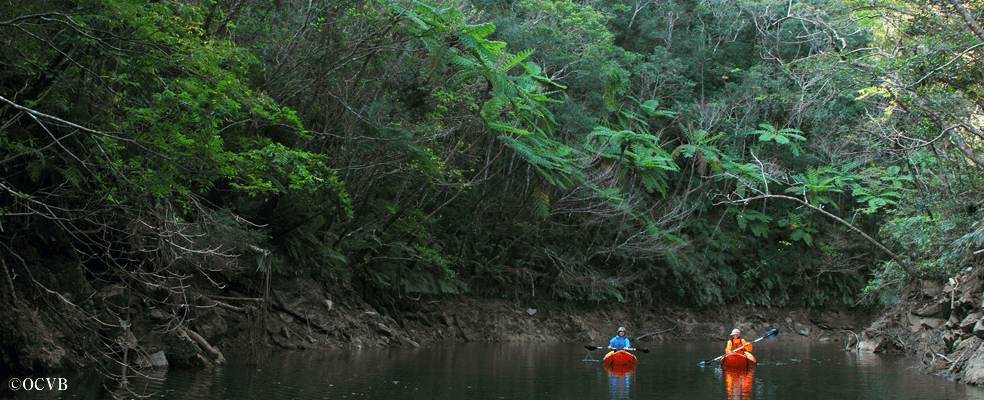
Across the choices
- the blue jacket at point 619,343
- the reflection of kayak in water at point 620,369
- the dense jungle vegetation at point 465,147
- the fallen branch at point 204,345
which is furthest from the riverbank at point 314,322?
the reflection of kayak in water at point 620,369

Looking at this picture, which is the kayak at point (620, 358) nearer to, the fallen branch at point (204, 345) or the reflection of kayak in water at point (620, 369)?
the reflection of kayak in water at point (620, 369)

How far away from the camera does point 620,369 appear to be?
12500 mm

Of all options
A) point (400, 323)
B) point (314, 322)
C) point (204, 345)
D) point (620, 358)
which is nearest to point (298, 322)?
point (314, 322)

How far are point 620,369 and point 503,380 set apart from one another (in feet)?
11.6

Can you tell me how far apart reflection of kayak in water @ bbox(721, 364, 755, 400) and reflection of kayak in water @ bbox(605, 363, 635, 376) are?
165cm

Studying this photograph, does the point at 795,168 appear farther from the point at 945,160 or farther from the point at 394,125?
the point at 394,125

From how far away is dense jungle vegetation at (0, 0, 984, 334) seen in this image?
7480 mm

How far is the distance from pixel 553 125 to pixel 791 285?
1519cm

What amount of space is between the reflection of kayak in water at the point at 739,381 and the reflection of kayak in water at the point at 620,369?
165 cm

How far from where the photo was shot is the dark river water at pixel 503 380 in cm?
781

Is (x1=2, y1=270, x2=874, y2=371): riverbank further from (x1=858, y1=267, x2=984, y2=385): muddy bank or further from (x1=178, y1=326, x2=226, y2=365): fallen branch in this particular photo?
(x1=858, y1=267, x2=984, y2=385): muddy bank

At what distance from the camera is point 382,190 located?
1620 centimetres

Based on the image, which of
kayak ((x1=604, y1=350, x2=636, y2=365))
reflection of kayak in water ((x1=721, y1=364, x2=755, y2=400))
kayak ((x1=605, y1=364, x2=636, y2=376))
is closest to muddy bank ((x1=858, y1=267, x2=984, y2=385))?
reflection of kayak in water ((x1=721, y1=364, x2=755, y2=400))

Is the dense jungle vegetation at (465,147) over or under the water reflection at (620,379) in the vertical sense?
over
